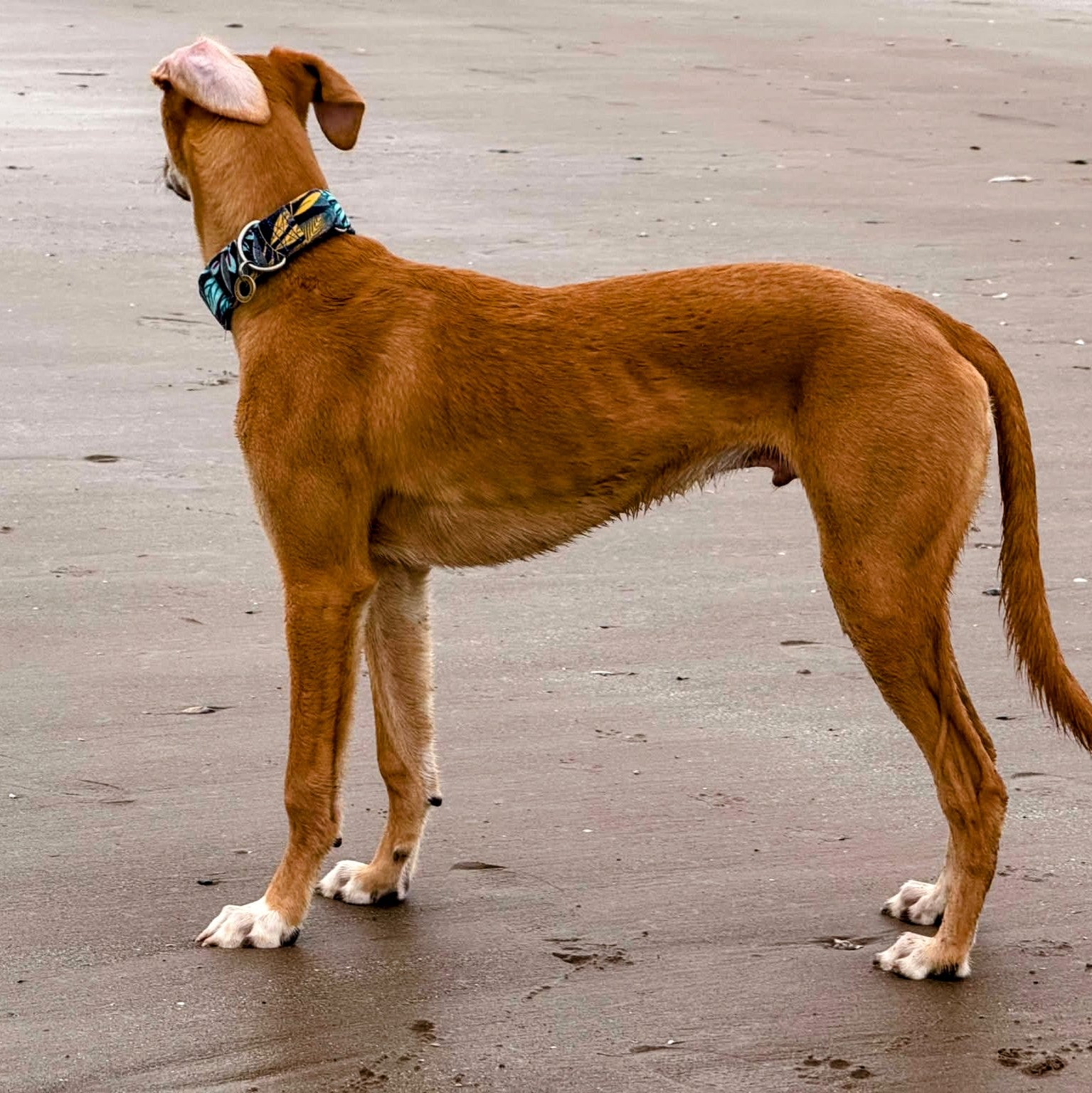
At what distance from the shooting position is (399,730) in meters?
5.52

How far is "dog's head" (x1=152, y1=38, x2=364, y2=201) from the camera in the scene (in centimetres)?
524

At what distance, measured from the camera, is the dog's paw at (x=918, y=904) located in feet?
17.0

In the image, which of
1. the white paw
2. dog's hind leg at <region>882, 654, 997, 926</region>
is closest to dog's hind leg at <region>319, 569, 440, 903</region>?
the white paw

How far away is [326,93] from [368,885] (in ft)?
6.60

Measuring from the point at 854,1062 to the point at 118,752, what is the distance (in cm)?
243

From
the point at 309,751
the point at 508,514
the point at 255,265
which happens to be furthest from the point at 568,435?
the point at 309,751

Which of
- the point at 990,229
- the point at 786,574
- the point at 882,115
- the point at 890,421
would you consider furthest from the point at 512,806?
the point at 882,115

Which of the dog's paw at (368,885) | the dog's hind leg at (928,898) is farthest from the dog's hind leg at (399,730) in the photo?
the dog's hind leg at (928,898)

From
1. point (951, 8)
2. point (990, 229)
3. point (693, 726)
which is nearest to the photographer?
point (693, 726)

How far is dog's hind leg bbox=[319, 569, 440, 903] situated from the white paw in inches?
14.4

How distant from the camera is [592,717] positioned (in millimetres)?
6336

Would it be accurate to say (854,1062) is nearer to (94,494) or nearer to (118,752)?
(118,752)

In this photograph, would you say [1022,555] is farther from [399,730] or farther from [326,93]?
[326,93]

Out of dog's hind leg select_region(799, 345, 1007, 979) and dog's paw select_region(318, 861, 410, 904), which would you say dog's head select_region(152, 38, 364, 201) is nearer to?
dog's hind leg select_region(799, 345, 1007, 979)
